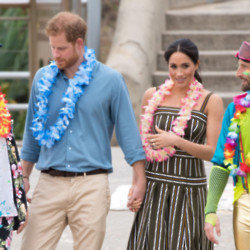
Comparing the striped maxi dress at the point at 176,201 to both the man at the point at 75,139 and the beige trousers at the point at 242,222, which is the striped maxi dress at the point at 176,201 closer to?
the man at the point at 75,139

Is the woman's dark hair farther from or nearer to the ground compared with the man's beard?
farther from the ground

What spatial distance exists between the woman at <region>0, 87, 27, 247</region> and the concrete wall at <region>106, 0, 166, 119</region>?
229 inches

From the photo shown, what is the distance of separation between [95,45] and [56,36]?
5.30m

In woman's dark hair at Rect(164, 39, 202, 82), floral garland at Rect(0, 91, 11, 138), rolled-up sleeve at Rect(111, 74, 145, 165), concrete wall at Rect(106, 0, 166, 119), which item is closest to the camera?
floral garland at Rect(0, 91, 11, 138)

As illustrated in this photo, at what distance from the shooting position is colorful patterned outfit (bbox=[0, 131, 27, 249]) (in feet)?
11.8

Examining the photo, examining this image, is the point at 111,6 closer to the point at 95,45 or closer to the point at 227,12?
the point at 227,12

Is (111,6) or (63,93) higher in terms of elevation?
(111,6)

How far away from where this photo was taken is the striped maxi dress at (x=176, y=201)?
4.03 m

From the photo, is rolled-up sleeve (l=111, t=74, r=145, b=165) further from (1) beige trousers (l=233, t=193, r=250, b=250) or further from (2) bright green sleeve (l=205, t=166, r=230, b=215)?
(1) beige trousers (l=233, t=193, r=250, b=250)

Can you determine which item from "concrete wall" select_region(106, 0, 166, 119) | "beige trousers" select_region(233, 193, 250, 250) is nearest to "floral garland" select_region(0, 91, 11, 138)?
"beige trousers" select_region(233, 193, 250, 250)

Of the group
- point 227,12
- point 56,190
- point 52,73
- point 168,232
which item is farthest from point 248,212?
point 227,12

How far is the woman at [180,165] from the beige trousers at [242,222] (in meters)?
0.66

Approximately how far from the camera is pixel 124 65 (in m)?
9.55

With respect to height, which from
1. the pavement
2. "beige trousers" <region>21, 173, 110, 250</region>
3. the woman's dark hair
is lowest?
the pavement
